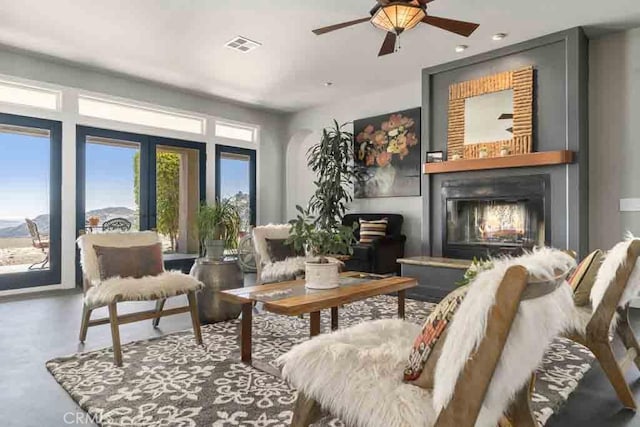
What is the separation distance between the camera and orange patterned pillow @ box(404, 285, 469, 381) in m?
1.21

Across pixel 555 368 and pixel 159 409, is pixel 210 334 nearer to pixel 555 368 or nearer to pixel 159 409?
pixel 159 409

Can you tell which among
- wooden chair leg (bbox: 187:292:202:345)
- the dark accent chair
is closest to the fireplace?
the dark accent chair

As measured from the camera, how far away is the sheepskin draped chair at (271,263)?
3.88 metres

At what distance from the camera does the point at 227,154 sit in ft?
23.7

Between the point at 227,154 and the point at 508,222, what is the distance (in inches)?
183

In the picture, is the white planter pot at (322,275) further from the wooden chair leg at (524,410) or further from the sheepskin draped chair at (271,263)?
the wooden chair leg at (524,410)

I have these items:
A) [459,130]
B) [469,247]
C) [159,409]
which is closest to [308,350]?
[159,409]

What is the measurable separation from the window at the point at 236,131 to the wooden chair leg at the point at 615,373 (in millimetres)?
6250

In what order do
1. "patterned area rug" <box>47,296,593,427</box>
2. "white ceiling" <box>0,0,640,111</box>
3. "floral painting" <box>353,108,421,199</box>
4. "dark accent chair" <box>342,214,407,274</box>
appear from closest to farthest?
1. "patterned area rug" <box>47,296,593,427</box>
2. "white ceiling" <box>0,0,640,111</box>
3. "dark accent chair" <box>342,214,407,274</box>
4. "floral painting" <box>353,108,421,199</box>

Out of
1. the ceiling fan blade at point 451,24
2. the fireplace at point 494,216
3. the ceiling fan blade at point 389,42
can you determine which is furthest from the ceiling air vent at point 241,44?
the fireplace at point 494,216

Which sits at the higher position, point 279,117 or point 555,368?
point 279,117

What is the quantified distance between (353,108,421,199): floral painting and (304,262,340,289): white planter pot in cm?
345

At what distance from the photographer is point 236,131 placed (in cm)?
737

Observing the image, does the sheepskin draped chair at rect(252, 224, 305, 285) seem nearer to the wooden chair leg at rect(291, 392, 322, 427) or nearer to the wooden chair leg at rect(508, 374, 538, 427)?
the wooden chair leg at rect(291, 392, 322, 427)
